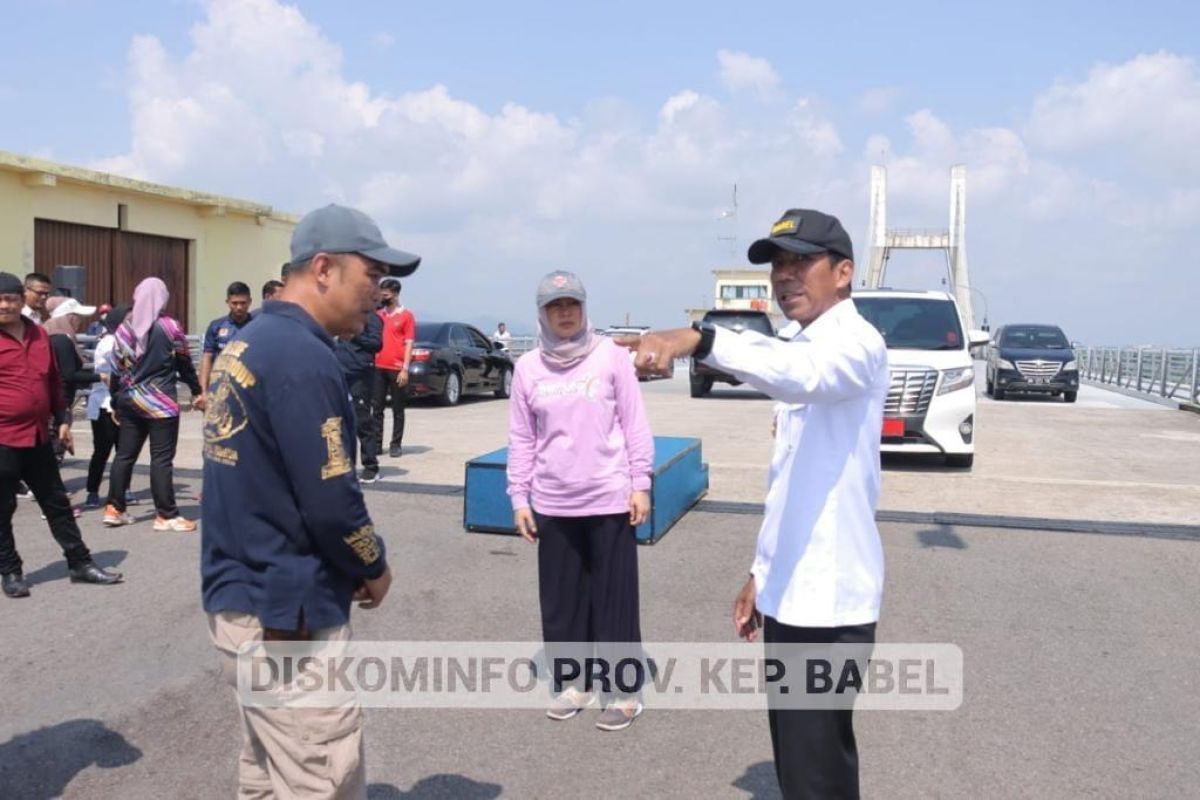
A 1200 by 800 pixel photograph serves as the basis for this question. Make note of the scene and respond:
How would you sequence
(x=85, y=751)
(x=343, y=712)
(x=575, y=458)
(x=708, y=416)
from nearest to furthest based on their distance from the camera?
(x=343, y=712)
(x=85, y=751)
(x=575, y=458)
(x=708, y=416)

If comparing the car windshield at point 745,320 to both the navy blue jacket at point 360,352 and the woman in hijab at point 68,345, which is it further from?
the woman in hijab at point 68,345

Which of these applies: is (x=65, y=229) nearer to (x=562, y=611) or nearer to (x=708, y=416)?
(x=708, y=416)

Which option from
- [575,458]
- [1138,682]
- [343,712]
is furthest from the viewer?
[1138,682]

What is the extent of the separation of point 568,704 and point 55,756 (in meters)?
1.98

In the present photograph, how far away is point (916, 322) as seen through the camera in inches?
459

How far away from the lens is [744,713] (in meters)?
4.39

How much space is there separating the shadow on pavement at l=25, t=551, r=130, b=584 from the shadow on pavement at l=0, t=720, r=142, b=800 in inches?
98.0

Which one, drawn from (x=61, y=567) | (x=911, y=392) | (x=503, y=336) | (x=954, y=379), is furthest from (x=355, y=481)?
(x=503, y=336)

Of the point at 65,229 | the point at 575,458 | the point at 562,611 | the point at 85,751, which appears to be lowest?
the point at 85,751

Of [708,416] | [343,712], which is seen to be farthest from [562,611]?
[708,416]

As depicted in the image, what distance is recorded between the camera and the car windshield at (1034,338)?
23.8 meters

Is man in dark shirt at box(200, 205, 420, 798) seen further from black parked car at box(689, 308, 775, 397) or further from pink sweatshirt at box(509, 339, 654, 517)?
black parked car at box(689, 308, 775, 397)

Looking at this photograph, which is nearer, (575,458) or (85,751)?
(85,751)

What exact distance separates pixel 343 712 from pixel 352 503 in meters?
0.52
